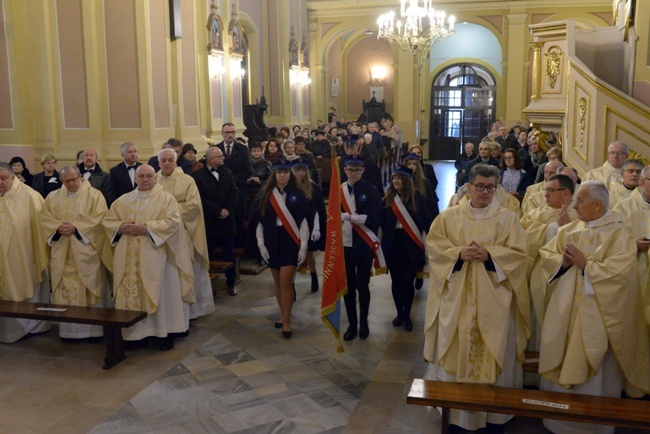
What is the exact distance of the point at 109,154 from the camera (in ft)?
31.8

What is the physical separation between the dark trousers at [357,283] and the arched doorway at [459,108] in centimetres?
1961

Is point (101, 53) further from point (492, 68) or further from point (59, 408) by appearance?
point (492, 68)

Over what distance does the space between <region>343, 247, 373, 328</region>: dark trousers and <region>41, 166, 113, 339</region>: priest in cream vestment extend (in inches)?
88.0

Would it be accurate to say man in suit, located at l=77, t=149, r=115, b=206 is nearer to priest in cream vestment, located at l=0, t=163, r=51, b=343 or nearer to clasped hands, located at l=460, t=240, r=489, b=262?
priest in cream vestment, located at l=0, t=163, r=51, b=343

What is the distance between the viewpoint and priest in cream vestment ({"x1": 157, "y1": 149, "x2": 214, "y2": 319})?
6574 millimetres

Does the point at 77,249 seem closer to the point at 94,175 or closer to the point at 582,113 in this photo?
the point at 94,175

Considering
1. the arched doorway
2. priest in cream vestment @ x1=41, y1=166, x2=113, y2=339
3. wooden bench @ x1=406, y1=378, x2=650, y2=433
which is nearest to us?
wooden bench @ x1=406, y1=378, x2=650, y2=433

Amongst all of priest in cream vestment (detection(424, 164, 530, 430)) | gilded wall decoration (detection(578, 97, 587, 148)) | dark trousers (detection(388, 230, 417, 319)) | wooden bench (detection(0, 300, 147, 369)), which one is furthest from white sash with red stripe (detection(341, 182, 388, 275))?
gilded wall decoration (detection(578, 97, 587, 148))

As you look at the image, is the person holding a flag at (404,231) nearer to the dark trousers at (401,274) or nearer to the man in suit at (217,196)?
the dark trousers at (401,274)

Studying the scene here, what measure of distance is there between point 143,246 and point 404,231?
7.96ft

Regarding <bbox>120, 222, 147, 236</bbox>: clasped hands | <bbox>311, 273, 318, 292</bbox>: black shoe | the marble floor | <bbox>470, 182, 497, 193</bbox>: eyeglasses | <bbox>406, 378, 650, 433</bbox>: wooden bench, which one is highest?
<bbox>470, 182, 497, 193</bbox>: eyeglasses

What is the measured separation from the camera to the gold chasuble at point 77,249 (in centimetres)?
601

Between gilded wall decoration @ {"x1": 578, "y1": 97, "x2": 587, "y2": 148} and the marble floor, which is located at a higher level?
gilded wall decoration @ {"x1": 578, "y1": 97, "x2": 587, "y2": 148}

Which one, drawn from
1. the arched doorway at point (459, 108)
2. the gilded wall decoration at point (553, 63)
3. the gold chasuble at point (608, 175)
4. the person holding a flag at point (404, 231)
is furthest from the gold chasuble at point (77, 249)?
the arched doorway at point (459, 108)
